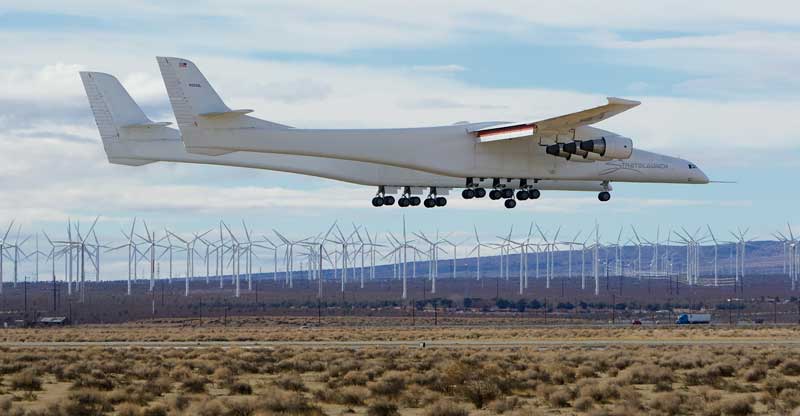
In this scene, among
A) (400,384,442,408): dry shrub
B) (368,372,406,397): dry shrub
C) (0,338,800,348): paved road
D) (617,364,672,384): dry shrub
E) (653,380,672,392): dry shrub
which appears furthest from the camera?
(0,338,800,348): paved road

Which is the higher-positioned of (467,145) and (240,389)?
(467,145)

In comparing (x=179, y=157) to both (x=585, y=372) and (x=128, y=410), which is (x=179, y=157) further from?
(x=128, y=410)

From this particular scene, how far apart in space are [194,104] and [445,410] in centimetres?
2039

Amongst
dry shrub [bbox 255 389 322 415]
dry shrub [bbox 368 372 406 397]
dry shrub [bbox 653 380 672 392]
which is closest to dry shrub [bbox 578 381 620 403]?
dry shrub [bbox 653 380 672 392]

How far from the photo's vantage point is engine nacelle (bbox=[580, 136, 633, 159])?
2132 inches

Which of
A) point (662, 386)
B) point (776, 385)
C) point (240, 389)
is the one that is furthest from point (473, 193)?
point (240, 389)

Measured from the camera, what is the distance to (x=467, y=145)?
5316 cm

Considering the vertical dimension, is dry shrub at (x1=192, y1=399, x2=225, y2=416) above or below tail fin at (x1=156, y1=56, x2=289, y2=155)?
below

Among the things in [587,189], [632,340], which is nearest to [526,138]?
[587,189]

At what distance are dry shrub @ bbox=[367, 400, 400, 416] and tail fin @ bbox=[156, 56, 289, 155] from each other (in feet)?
54.9

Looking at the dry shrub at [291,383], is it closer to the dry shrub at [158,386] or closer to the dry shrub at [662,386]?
the dry shrub at [158,386]

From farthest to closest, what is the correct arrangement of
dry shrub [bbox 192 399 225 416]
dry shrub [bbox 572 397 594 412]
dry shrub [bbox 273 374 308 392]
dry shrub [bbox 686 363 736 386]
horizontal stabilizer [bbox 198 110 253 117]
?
1. horizontal stabilizer [bbox 198 110 253 117]
2. dry shrub [bbox 686 363 736 386]
3. dry shrub [bbox 273 374 308 392]
4. dry shrub [bbox 572 397 594 412]
5. dry shrub [bbox 192 399 225 416]

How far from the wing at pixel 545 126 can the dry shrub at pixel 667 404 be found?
1659 centimetres

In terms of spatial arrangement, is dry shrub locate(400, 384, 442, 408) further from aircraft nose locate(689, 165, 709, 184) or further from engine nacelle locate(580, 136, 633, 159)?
aircraft nose locate(689, 165, 709, 184)
